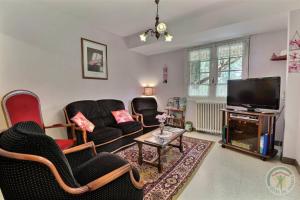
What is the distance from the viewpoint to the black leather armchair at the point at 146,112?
3.71 meters

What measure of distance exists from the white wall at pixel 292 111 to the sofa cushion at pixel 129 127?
258 cm

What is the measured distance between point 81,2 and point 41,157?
2605mm

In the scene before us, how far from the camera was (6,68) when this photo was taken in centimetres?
228

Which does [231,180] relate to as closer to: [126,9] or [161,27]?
[161,27]

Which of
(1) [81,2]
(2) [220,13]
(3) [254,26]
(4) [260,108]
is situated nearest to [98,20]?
(1) [81,2]

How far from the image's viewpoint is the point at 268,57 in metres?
3.30

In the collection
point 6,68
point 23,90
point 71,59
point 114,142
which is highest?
point 71,59

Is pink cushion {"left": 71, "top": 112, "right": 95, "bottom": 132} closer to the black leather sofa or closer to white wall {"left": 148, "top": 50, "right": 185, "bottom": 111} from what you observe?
the black leather sofa

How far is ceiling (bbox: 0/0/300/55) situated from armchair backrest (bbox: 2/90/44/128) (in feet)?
4.67

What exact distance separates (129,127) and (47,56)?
196 centimetres

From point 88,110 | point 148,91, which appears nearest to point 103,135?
point 88,110

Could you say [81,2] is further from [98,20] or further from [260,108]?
[260,108]

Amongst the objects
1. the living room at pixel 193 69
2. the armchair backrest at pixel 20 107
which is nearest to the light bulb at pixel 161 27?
the living room at pixel 193 69

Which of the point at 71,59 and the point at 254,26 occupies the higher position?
the point at 254,26
